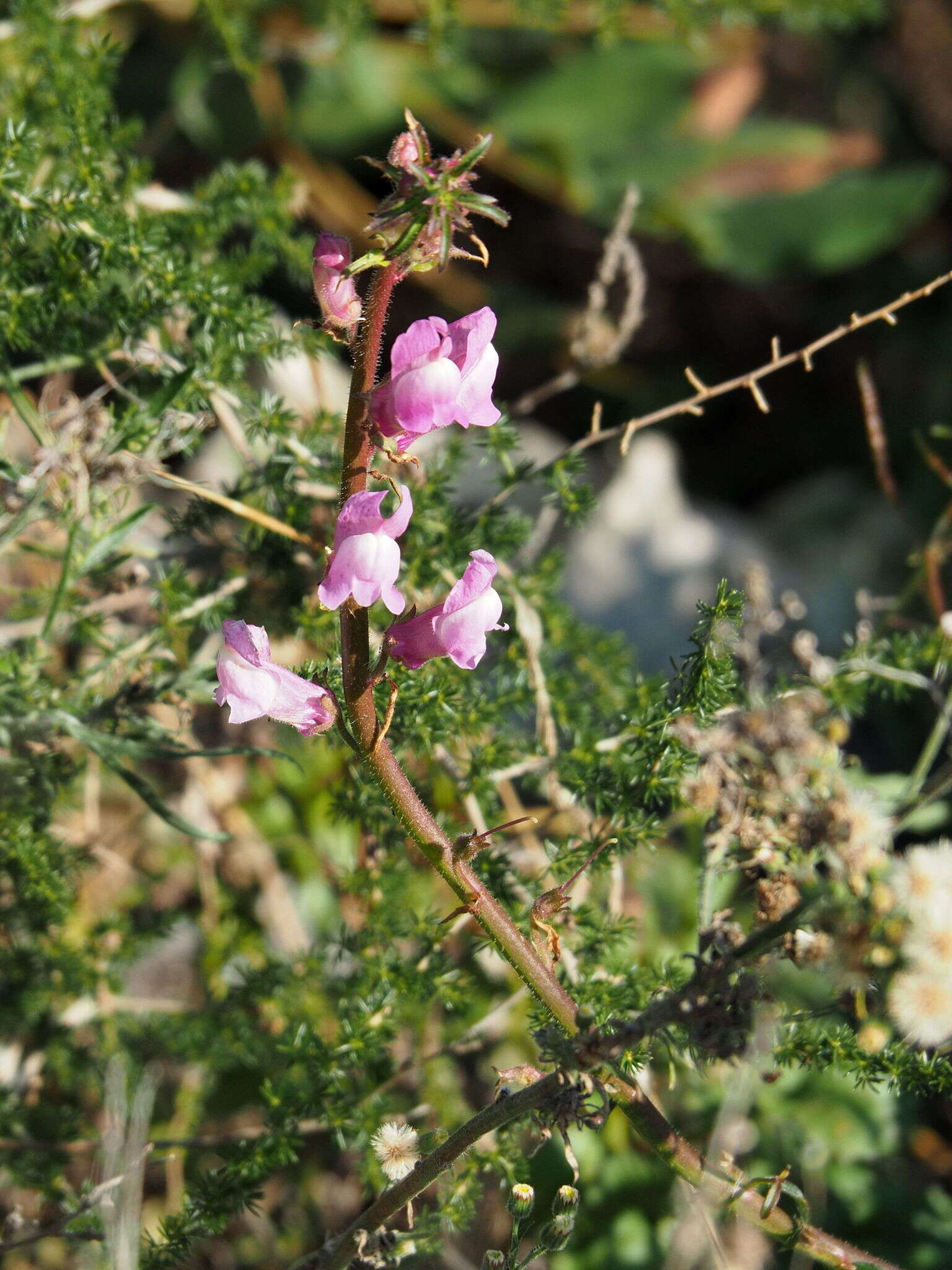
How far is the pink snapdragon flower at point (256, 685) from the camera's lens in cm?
77

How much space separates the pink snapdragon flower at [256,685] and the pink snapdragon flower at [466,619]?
95 mm

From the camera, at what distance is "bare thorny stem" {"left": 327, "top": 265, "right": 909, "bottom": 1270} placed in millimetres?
756

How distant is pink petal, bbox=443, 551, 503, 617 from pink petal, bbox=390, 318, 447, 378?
143 mm

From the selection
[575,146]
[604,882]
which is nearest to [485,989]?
[604,882]

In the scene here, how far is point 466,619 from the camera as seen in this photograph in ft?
2.59

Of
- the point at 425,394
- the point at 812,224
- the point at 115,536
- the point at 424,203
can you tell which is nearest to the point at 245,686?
the point at 425,394

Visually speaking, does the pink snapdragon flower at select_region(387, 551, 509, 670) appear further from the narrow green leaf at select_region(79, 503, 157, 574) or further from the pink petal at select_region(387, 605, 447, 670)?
the narrow green leaf at select_region(79, 503, 157, 574)

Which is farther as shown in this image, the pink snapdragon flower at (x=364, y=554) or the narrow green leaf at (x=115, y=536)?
the narrow green leaf at (x=115, y=536)

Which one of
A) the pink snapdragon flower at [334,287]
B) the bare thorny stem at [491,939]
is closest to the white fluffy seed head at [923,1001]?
the bare thorny stem at [491,939]

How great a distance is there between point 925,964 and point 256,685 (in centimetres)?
49

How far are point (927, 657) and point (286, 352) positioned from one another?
2.64 ft

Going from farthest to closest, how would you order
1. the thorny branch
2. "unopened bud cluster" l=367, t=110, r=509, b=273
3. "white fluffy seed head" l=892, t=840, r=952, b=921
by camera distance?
the thorny branch → "white fluffy seed head" l=892, t=840, r=952, b=921 → "unopened bud cluster" l=367, t=110, r=509, b=273

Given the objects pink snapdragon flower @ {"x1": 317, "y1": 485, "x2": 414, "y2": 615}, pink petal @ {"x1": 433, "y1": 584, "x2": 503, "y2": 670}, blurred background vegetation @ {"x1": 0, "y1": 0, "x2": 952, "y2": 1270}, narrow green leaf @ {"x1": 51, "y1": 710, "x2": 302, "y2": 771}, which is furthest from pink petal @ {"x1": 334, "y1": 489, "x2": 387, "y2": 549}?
blurred background vegetation @ {"x1": 0, "y1": 0, "x2": 952, "y2": 1270}

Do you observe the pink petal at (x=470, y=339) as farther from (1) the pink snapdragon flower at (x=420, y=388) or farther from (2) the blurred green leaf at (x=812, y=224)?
(2) the blurred green leaf at (x=812, y=224)
